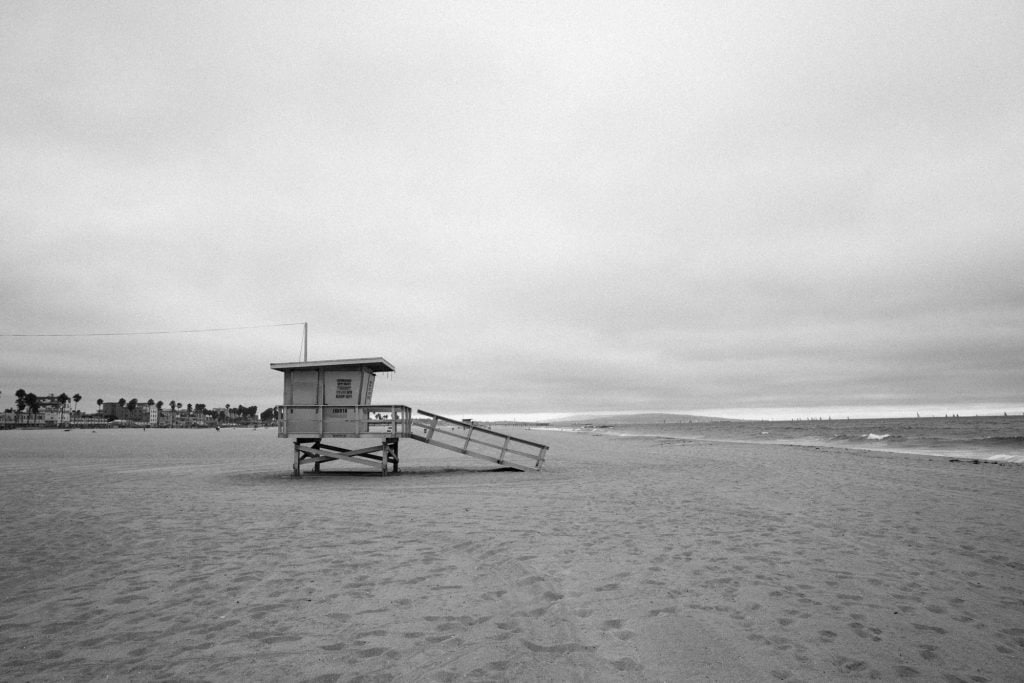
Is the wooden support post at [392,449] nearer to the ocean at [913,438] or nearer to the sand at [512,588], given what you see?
the sand at [512,588]

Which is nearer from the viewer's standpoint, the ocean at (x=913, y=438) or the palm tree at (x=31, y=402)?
the ocean at (x=913, y=438)

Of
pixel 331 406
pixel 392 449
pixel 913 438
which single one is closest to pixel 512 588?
pixel 331 406

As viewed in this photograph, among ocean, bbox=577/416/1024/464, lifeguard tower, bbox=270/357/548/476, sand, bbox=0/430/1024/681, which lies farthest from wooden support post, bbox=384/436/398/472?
ocean, bbox=577/416/1024/464

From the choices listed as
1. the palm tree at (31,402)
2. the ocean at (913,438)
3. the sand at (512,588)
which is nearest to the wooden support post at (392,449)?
the sand at (512,588)

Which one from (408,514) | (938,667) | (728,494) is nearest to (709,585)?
(938,667)

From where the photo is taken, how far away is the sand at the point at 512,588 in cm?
477

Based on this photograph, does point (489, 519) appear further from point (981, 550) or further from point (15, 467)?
point (15, 467)

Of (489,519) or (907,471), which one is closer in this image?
Answer: (489,519)

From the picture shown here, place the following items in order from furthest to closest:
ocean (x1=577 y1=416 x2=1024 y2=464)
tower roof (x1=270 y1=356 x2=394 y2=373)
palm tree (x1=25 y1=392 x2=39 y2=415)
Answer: palm tree (x1=25 y1=392 x2=39 y2=415) < ocean (x1=577 y1=416 x2=1024 y2=464) < tower roof (x1=270 y1=356 x2=394 y2=373)

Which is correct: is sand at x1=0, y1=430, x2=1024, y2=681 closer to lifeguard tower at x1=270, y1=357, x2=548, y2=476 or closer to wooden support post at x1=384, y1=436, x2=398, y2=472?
lifeguard tower at x1=270, y1=357, x2=548, y2=476

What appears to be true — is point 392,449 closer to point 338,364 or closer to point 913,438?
point 338,364

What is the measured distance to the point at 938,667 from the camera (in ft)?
15.5

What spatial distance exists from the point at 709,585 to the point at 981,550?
5.17 m

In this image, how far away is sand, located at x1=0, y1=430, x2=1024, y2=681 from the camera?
4773 mm
